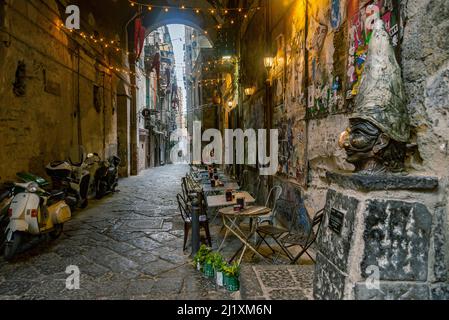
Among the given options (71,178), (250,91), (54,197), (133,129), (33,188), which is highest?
(250,91)

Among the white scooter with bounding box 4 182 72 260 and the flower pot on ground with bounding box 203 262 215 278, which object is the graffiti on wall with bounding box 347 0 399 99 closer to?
the flower pot on ground with bounding box 203 262 215 278

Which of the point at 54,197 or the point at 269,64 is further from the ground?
the point at 269,64

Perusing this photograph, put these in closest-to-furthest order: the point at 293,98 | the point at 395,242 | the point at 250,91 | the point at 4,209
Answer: the point at 395,242, the point at 4,209, the point at 293,98, the point at 250,91

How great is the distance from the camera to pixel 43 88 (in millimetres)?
7262

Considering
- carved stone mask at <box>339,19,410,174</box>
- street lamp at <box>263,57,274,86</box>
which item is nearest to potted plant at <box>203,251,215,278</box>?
carved stone mask at <box>339,19,410,174</box>

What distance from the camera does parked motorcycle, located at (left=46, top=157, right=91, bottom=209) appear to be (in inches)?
279

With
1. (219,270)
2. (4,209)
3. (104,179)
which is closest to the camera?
(219,270)

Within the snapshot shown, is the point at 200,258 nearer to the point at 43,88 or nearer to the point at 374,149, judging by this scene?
the point at 374,149

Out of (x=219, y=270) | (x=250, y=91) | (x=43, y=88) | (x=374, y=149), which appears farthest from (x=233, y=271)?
(x=250, y=91)

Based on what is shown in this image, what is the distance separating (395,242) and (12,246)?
4.53 m

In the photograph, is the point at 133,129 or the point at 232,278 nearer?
the point at 232,278

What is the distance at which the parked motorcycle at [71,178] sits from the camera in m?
7.09

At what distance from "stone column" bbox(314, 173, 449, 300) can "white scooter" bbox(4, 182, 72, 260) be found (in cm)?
419

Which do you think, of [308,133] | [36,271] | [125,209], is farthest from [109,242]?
[308,133]
